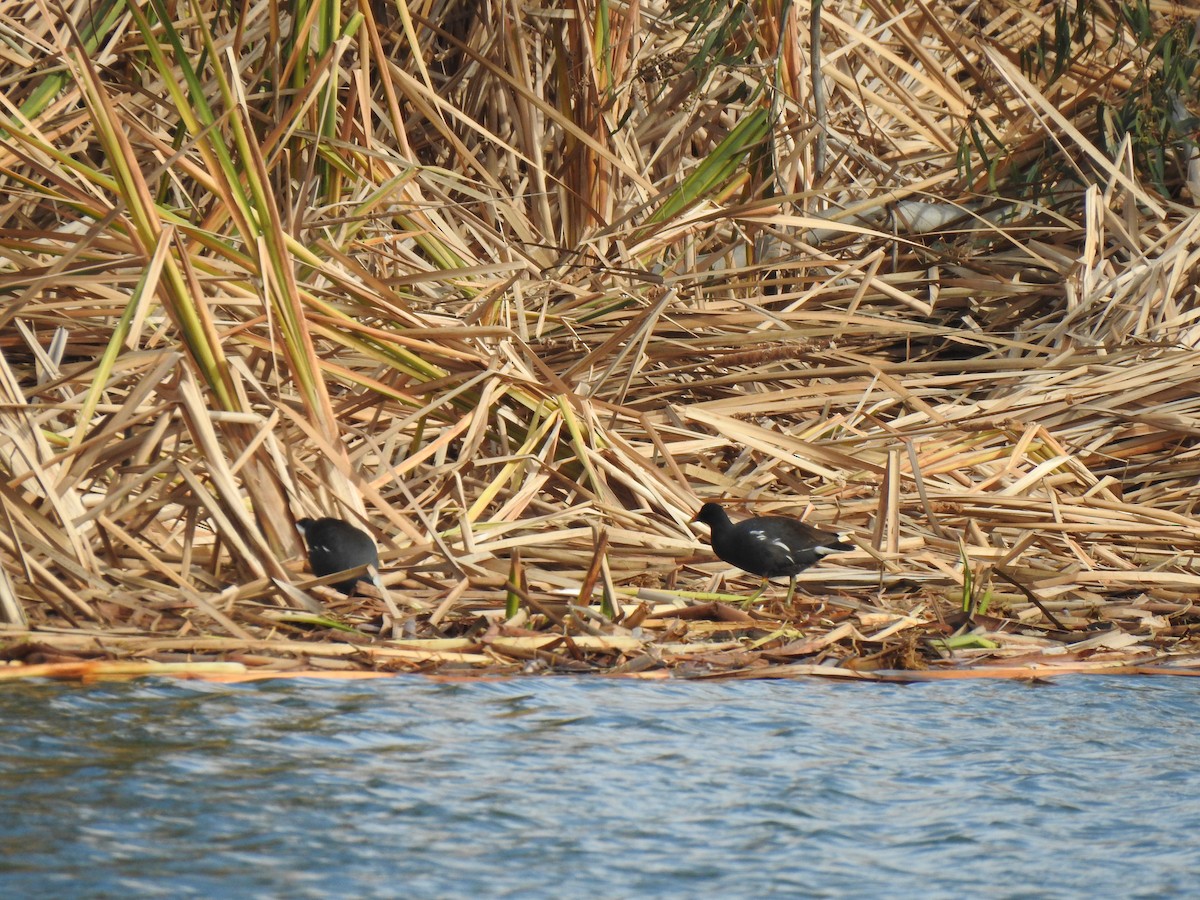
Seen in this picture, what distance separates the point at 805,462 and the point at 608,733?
A: 215 centimetres

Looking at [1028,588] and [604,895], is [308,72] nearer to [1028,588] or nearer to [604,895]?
[1028,588]

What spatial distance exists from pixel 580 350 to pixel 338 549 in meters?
2.19

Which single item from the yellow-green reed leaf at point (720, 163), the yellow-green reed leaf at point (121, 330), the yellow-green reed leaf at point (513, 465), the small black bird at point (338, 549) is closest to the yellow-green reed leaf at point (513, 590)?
the small black bird at point (338, 549)

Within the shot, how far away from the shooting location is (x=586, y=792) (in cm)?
254

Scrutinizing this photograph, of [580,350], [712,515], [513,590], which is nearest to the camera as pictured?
[513,590]

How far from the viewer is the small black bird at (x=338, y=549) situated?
359 cm

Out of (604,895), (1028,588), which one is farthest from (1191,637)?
(604,895)

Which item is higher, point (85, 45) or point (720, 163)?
point (85, 45)

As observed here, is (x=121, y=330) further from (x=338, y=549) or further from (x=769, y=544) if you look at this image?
(x=769, y=544)

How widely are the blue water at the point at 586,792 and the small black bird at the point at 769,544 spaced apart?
0.76 meters

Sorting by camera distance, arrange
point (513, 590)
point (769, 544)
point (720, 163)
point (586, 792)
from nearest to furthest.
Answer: point (586, 792) < point (513, 590) < point (769, 544) < point (720, 163)

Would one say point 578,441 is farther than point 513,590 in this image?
Yes

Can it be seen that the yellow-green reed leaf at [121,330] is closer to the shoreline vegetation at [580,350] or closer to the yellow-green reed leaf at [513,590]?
the shoreline vegetation at [580,350]

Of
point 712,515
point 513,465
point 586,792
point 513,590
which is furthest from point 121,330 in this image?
point 586,792
